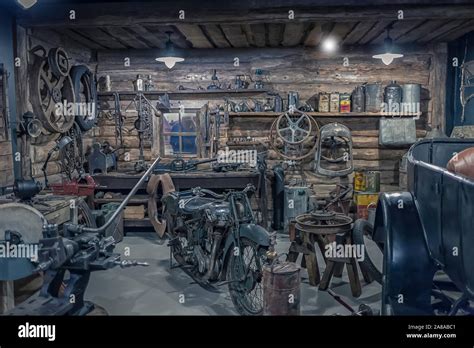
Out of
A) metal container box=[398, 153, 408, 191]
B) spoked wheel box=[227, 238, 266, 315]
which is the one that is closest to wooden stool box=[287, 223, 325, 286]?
spoked wheel box=[227, 238, 266, 315]

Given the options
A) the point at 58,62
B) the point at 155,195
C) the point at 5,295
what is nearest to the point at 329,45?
the point at 155,195

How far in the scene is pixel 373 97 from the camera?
7.02 meters

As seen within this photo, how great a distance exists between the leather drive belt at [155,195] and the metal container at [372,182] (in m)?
3.16

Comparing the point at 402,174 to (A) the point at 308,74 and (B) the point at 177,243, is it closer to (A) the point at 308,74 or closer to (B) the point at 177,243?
(A) the point at 308,74

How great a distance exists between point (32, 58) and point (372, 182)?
210 inches

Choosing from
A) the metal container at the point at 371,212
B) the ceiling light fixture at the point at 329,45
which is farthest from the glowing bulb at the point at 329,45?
the metal container at the point at 371,212

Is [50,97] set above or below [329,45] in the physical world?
below

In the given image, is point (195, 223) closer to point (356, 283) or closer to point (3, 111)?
point (356, 283)

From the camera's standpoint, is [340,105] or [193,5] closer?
[193,5]

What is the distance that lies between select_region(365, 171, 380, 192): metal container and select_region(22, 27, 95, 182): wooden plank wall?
482cm

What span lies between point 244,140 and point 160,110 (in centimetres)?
153

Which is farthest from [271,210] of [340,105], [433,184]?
[433,184]

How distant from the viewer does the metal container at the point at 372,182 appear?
710 cm

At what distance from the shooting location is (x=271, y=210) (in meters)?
7.24
